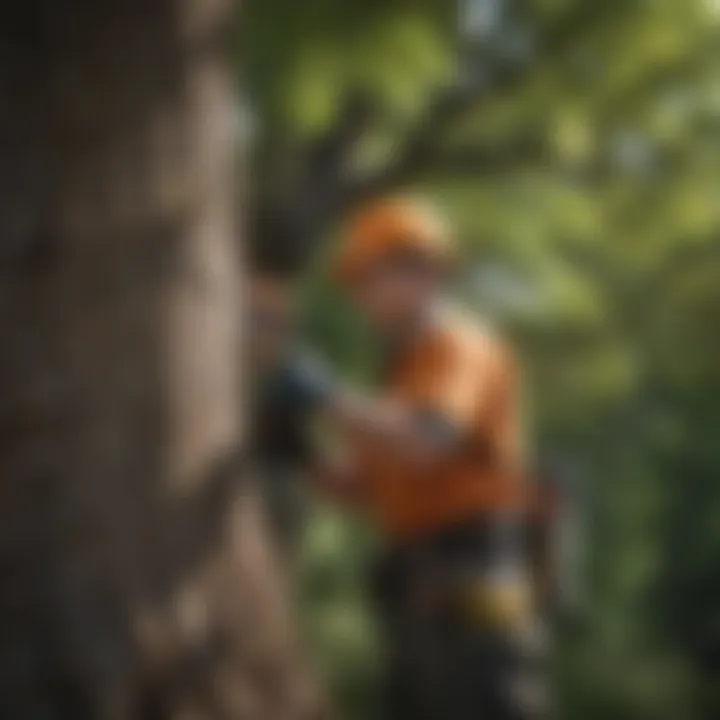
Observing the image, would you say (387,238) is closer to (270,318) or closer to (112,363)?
(270,318)

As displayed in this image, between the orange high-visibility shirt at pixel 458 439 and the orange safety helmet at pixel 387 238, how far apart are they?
0.04 metres

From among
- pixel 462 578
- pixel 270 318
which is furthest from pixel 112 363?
pixel 462 578

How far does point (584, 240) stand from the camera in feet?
2.53

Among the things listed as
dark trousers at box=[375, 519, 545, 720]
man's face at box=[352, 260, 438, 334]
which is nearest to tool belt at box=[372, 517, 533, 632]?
dark trousers at box=[375, 519, 545, 720]

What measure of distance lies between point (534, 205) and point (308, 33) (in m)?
0.16

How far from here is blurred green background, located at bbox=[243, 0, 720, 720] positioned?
723 mm

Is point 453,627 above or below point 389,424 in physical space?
below

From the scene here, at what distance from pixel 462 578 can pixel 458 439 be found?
0.08 m

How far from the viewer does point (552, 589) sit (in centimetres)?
73

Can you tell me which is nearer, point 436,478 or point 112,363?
point 112,363

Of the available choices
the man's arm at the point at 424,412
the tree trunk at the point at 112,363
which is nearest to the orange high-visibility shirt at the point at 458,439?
the man's arm at the point at 424,412

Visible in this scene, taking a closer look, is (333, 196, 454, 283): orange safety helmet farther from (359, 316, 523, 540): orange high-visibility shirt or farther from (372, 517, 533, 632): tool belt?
(372, 517, 533, 632): tool belt

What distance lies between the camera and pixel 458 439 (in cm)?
68

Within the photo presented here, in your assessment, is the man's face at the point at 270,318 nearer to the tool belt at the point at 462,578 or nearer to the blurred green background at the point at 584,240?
the blurred green background at the point at 584,240
